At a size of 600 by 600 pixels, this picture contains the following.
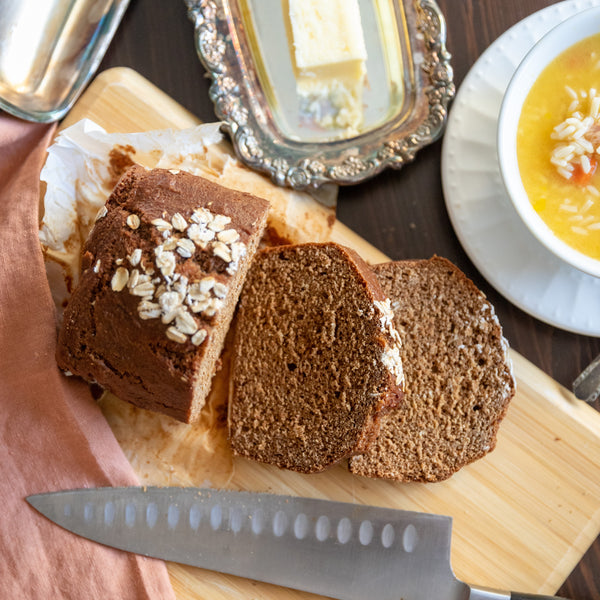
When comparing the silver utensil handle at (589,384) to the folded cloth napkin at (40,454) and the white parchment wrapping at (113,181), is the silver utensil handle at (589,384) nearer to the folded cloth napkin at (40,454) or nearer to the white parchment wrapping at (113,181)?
the white parchment wrapping at (113,181)

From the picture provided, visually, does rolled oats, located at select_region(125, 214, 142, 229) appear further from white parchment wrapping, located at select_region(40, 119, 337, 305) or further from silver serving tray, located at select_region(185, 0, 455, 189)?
silver serving tray, located at select_region(185, 0, 455, 189)

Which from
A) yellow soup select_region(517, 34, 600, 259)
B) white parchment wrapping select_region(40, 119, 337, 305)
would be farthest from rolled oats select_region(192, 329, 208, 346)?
yellow soup select_region(517, 34, 600, 259)

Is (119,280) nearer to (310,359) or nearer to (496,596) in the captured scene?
(310,359)

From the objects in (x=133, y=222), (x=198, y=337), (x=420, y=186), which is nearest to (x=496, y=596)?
(x=198, y=337)

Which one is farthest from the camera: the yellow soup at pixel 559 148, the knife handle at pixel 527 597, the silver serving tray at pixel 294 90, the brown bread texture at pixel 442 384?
the silver serving tray at pixel 294 90

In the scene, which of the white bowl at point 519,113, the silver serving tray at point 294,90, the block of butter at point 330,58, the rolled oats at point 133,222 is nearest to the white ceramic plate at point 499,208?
the silver serving tray at point 294,90

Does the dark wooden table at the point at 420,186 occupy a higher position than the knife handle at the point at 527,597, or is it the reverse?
the dark wooden table at the point at 420,186
